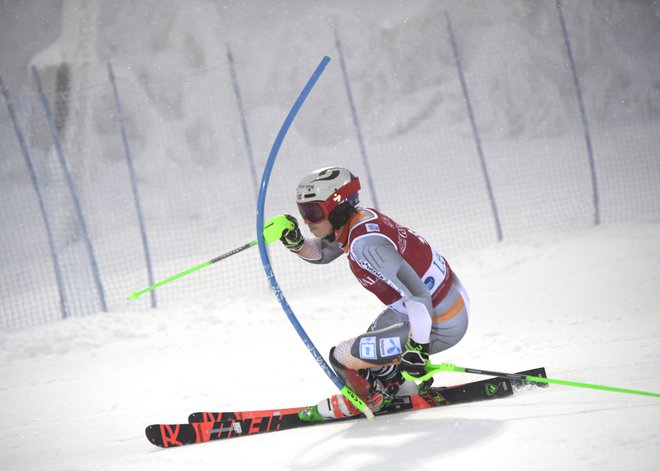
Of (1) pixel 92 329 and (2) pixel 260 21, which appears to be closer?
(1) pixel 92 329

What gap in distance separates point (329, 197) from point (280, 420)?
4.24 feet

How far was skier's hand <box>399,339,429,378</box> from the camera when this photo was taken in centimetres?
317

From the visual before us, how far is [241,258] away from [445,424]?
26.2 feet

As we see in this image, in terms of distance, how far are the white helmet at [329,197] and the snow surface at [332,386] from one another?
1.14m

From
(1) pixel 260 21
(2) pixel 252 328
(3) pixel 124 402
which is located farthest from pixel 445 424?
(1) pixel 260 21

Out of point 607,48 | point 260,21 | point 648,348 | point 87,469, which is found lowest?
point 648,348

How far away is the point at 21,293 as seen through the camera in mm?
10328

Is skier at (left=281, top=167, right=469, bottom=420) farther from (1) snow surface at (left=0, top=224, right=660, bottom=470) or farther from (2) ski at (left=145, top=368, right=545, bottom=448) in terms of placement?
(1) snow surface at (left=0, top=224, right=660, bottom=470)

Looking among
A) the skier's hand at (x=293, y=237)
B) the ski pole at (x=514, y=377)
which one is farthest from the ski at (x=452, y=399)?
the skier's hand at (x=293, y=237)

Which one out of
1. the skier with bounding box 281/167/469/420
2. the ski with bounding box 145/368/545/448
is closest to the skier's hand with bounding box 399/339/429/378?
the skier with bounding box 281/167/469/420

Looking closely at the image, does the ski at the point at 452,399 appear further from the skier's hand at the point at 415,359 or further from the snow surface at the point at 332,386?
the skier's hand at the point at 415,359

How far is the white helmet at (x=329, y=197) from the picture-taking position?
333 cm

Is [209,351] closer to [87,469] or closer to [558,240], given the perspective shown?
[87,469]

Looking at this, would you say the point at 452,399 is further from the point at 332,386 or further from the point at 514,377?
the point at 332,386
